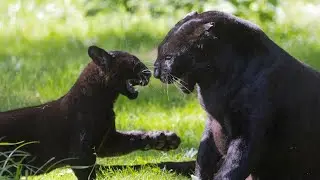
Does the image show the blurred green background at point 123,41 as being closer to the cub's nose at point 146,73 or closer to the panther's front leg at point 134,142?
the panther's front leg at point 134,142

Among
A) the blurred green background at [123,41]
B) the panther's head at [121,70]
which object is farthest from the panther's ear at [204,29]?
the blurred green background at [123,41]

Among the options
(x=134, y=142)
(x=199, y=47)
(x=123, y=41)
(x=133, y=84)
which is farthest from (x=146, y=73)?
(x=123, y=41)

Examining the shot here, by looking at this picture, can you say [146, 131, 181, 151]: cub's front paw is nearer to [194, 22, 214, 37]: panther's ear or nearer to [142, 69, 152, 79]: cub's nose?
[142, 69, 152, 79]: cub's nose

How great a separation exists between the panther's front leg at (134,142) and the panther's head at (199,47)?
1238mm

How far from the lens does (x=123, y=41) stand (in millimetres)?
10664

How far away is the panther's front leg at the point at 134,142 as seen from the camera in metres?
6.75

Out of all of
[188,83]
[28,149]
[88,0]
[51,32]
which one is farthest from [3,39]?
[188,83]

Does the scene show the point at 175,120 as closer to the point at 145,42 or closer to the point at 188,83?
the point at 145,42

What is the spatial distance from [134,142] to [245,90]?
4.90ft

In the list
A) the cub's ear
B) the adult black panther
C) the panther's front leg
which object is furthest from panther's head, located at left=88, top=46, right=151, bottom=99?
the adult black panther

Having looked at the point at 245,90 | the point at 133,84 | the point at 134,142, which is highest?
the point at 245,90

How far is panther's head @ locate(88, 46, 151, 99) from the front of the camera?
260 inches

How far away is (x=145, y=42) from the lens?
34.9 ft

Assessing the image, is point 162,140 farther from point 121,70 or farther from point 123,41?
point 123,41
